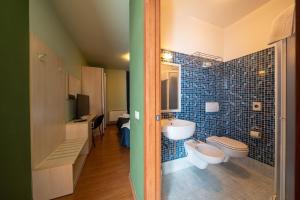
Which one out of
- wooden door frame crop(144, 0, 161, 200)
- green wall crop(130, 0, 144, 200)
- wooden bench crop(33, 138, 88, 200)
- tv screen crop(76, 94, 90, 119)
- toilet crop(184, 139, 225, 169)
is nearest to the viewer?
wooden door frame crop(144, 0, 161, 200)

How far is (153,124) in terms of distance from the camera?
1.05 meters

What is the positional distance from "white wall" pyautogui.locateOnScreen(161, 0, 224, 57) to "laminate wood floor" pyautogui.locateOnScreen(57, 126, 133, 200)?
6.99ft

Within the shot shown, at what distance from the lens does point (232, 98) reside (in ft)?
8.42

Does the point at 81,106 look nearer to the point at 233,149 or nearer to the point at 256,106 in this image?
the point at 233,149

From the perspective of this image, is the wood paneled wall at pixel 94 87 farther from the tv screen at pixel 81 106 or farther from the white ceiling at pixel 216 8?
the white ceiling at pixel 216 8

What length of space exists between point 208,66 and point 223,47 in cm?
69

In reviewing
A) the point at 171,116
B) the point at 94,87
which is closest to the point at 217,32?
the point at 171,116

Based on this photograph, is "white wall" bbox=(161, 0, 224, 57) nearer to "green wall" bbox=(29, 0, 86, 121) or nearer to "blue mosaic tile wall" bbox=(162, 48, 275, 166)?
"blue mosaic tile wall" bbox=(162, 48, 275, 166)

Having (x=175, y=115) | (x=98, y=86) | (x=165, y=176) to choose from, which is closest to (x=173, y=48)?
(x=175, y=115)

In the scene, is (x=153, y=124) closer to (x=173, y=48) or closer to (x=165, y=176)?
(x=165, y=176)

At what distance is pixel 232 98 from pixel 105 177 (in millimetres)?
2662

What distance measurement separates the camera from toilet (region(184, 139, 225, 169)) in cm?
167

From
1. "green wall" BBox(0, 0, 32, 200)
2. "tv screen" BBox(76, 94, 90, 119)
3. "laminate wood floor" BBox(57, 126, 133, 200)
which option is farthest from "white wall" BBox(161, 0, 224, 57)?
"tv screen" BBox(76, 94, 90, 119)

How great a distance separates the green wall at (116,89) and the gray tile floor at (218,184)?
4764mm
